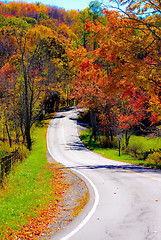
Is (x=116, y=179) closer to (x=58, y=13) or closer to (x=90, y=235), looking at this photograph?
(x=90, y=235)

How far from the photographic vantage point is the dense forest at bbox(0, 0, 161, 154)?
1550 cm

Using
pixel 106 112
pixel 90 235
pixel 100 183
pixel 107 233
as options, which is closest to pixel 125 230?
pixel 107 233

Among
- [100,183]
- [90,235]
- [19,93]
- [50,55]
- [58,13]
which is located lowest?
[100,183]

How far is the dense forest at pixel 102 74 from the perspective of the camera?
15.5 m

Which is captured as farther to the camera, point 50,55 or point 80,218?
point 50,55

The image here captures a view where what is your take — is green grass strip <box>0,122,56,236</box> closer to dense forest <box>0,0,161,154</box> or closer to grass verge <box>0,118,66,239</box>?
grass verge <box>0,118,66,239</box>

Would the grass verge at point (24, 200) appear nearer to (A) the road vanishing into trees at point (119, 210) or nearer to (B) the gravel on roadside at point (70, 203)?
(B) the gravel on roadside at point (70, 203)

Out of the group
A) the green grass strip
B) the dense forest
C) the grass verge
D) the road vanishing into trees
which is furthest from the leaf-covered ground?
the dense forest

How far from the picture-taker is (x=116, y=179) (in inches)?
549

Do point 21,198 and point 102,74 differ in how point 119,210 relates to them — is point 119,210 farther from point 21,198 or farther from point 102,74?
point 102,74

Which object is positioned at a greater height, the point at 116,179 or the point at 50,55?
the point at 50,55

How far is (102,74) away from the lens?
23672mm

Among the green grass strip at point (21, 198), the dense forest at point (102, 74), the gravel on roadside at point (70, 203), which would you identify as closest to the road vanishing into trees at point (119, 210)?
the gravel on roadside at point (70, 203)

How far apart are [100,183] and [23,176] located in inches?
155
